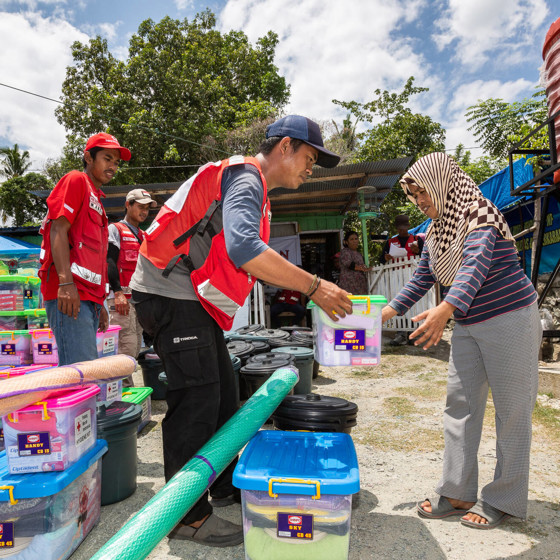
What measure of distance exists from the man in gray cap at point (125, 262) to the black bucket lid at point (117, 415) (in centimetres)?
165

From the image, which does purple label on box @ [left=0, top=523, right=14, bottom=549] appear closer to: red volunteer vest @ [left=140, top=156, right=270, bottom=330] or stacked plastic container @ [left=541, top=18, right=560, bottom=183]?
red volunteer vest @ [left=140, top=156, right=270, bottom=330]

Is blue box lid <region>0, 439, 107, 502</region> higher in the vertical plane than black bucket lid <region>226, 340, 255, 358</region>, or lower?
lower

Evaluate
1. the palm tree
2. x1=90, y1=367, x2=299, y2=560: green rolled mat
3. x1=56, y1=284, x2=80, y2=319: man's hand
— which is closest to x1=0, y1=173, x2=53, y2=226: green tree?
the palm tree

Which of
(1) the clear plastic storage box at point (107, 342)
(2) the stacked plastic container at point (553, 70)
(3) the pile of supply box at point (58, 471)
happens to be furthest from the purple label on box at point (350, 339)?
(2) the stacked plastic container at point (553, 70)

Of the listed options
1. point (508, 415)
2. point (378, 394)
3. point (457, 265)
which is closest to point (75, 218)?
point (457, 265)

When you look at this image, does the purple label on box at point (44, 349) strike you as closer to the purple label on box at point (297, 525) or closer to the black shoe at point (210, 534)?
the black shoe at point (210, 534)

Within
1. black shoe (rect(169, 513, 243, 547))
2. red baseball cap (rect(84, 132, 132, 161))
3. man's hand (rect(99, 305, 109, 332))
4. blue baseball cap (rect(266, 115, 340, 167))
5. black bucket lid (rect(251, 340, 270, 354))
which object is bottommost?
black shoe (rect(169, 513, 243, 547))

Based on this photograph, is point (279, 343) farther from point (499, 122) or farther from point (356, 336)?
point (499, 122)

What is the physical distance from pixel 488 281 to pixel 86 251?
2.55 m

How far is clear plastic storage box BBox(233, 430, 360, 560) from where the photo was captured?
5.65ft

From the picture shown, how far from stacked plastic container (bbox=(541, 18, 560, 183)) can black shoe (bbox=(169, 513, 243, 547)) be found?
12.2ft

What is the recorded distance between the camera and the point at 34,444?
1.96 meters

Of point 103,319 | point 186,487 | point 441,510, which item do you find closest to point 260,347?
point 103,319

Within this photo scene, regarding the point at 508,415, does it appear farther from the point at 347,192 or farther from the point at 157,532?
the point at 347,192
